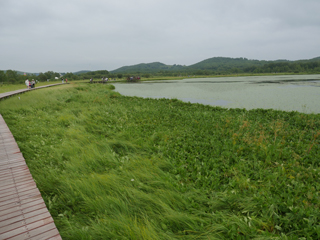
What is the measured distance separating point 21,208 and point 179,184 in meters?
3.59

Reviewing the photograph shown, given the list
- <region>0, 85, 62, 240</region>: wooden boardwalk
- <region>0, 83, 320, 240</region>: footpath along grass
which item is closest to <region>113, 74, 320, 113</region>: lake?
<region>0, 83, 320, 240</region>: footpath along grass

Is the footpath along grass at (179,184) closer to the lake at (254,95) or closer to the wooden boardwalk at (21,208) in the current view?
the wooden boardwalk at (21,208)

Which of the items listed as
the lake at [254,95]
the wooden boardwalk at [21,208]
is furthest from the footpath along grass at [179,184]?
the lake at [254,95]

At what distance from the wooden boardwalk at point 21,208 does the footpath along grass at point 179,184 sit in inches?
15.7

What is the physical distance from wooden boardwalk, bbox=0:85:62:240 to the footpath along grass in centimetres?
40

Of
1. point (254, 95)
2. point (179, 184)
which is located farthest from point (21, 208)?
point (254, 95)

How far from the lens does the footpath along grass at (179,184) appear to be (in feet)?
10.3

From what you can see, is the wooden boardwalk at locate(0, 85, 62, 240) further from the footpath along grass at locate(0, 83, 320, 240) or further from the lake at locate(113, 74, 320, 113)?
the lake at locate(113, 74, 320, 113)

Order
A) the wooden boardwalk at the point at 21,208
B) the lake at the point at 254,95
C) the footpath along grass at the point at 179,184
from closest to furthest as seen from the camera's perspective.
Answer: the wooden boardwalk at the point at 21,208 < the footpath along grass at the point at 179,184 < the lake at the point at 254,95

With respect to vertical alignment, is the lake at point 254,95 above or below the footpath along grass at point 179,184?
above

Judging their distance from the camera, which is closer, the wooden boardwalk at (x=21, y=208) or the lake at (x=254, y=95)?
the wooden boardwalk at (x=21, y=208)

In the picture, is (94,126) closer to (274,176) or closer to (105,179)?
(105,179)

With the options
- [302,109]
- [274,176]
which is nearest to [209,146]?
[274,176]

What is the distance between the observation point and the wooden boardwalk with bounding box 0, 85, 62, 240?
275cm
